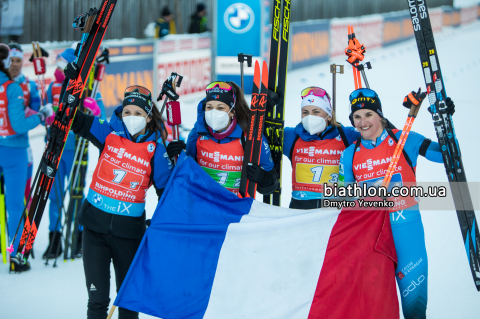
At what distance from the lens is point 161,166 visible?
11.9ft

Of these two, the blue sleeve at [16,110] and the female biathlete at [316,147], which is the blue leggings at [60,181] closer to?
the blue sleeve at [16,110]

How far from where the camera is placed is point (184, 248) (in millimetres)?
3525

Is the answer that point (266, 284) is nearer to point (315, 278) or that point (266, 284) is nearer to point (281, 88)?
point (315, 278)

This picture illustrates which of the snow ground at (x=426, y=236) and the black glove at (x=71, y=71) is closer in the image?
the black glove at (x=71, y=71)

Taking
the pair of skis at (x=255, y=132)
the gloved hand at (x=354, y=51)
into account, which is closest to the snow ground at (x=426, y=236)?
the pair of skis at (x=255, y=132)

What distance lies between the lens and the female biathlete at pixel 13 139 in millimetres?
4867

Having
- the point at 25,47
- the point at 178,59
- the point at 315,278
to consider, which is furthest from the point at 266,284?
the point at 178,59

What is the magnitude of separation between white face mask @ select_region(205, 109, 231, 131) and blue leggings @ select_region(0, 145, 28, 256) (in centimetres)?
226

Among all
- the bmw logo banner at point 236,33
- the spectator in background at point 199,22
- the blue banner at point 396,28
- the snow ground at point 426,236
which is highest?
the blue banner at point 396,28

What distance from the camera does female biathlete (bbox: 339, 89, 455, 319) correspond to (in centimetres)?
344

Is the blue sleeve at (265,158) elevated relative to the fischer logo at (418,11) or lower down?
lower down

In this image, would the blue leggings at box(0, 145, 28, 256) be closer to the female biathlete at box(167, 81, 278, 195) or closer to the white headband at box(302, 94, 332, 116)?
the female biathlete at box(167, 81, 278, 195)

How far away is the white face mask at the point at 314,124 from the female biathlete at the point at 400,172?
376 millimetres

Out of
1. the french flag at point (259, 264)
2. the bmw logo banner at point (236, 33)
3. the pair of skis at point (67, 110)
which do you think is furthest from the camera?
the bmw logo banner at point (236, 33)
